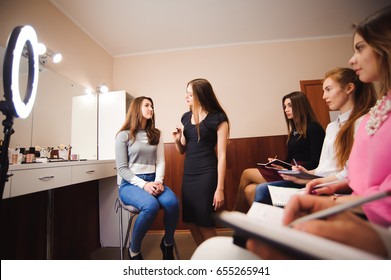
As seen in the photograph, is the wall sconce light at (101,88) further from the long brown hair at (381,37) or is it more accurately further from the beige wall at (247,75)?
the long brown hair at (381,37)

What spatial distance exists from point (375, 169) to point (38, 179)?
142 cm

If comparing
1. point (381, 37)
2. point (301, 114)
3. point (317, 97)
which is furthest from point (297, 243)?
point (317, 97)

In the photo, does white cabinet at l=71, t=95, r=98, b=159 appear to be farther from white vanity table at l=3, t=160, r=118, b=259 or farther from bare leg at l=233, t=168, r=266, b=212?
bare leg at l=233, t=168, r=266, b=212

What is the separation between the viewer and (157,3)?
1.63m

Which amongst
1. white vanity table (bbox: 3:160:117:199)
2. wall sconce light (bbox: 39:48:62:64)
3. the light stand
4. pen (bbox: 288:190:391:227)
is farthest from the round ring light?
pen (bbox: 288:190:391:227)

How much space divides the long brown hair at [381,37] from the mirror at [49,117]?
1.69m

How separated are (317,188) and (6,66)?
1.28 metres

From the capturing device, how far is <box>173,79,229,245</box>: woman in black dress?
1020mm

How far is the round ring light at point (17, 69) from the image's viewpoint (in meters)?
0.63

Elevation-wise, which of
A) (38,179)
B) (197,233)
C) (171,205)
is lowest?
(197,233)

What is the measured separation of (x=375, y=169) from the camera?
470 mm

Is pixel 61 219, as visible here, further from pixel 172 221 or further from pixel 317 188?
pixel 317 188

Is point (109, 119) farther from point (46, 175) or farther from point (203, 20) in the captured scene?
point (203, 20)

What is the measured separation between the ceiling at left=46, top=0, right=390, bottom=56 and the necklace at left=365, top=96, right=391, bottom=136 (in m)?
1.69
